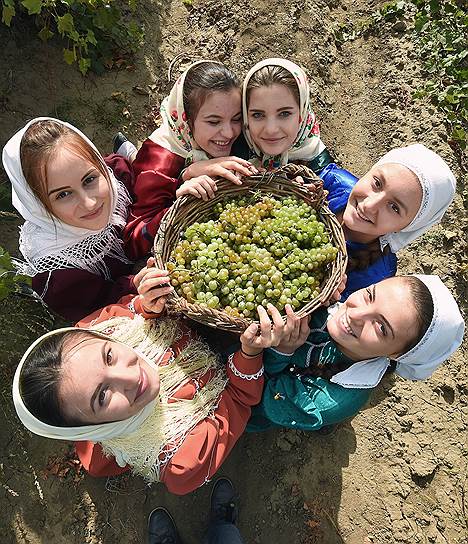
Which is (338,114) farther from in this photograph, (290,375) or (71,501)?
(71,501)

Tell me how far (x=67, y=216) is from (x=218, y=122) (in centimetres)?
127

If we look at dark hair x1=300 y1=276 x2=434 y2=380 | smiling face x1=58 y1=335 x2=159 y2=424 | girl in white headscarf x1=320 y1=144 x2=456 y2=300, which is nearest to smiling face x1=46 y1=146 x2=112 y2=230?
smiling face x1=58 y1=335 x2=159 y2=424

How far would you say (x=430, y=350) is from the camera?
304 centimetres

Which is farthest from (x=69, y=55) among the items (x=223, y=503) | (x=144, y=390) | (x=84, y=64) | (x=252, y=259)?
(x=223, y=503)

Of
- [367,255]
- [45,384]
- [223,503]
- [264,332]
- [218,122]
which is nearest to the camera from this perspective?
[45,384]

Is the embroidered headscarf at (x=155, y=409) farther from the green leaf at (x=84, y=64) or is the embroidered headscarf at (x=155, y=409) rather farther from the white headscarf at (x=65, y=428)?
the green leaf at (x=84, y=64)

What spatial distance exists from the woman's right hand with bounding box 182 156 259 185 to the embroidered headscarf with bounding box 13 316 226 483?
1093 millimetres

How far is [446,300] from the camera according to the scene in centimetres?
305

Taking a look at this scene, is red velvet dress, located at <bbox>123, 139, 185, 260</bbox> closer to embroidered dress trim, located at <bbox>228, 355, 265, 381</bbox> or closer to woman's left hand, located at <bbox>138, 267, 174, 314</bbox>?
woman's left hand, located at <bbox>138, 267, 174, 314</bbox>

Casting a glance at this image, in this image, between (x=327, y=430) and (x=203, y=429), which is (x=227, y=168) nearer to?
(x=203, y=429)

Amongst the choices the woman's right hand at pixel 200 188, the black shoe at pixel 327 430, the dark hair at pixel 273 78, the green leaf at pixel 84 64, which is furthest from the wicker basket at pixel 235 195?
the green leaf at pixel 84 64

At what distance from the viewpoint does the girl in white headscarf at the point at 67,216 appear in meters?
3.15

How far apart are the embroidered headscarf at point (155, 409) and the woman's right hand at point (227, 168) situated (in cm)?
109

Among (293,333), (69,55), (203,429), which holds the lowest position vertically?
(203,429)
